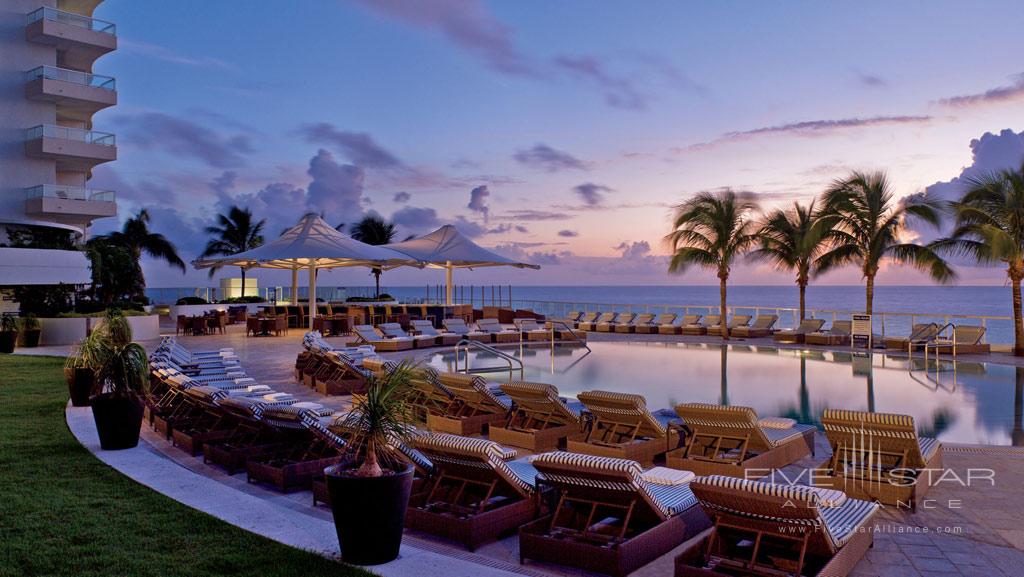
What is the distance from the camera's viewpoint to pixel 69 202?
2959 cm

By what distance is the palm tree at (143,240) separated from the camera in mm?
35531

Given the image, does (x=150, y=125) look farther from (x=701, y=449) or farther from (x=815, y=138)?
(x=701, y=449)

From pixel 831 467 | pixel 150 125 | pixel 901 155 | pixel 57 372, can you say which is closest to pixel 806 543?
pixel 831 467

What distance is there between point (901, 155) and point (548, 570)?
24.5m

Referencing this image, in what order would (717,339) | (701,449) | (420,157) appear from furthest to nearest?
1. (420,157)
2. (717,339)
3. (701,449)

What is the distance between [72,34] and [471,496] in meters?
33.4

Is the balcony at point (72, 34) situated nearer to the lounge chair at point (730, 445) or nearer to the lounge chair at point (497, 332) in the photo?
the lounge chair at point (497, 332)

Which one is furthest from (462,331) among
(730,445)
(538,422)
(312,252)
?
Result: (730,445)

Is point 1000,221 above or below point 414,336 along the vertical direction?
above

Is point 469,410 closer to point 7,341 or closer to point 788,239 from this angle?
point 7,341

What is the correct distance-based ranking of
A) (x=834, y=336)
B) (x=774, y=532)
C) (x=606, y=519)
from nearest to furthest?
(x=774, y=532) < (x=606, y=519) < (x=834, y=336)

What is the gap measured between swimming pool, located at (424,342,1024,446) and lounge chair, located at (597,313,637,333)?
4.95m

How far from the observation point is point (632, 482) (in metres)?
4.25

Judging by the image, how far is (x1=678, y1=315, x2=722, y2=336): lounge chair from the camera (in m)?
22.8
